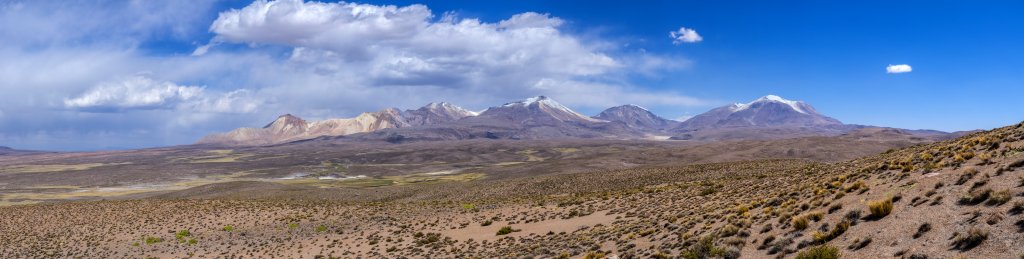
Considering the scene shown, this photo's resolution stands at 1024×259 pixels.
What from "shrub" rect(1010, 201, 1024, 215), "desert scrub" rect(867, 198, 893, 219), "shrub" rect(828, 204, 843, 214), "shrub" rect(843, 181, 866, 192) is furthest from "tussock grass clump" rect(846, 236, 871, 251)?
"shrub" rect(843, 181, 866, 192)

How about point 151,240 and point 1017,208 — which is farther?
point 151,240

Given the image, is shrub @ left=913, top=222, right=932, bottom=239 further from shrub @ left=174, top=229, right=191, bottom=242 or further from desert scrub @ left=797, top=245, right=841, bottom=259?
shrub @ left=174, top=229, right=191, bottom=242

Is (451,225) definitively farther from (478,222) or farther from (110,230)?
(110,230)

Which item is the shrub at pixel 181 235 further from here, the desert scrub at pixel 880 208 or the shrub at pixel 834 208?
the desert scrub at pixel 880 208

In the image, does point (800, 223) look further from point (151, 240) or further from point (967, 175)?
point (151, 240)

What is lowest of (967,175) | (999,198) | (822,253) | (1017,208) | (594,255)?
(594,255)

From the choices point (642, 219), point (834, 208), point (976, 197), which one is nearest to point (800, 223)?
point (834, 208)

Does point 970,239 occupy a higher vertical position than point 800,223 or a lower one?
higher

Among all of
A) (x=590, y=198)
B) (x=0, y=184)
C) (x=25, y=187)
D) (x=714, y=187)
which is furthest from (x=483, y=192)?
(x=0, y=184)
